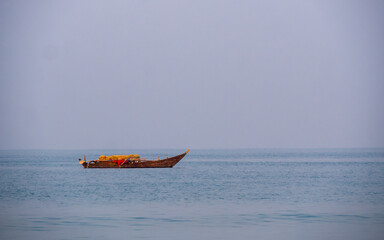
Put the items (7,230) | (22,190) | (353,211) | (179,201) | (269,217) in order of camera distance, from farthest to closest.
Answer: (22,190) < (179,201) < (353,211) < (269,217) < (7,230)

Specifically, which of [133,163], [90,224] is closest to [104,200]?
[90,224]

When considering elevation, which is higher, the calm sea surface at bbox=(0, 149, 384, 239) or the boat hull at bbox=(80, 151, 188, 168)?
the boat hull at bbox=(80, 151, 188, 168)

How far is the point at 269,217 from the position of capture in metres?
30.0

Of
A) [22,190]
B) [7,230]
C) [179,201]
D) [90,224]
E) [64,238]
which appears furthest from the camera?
[22,190]

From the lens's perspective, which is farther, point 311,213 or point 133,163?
point 133,163

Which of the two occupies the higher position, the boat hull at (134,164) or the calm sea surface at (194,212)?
the boat hull at (134,164)

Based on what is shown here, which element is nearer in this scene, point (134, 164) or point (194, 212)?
point (194, 212)

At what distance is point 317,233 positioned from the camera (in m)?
25.2

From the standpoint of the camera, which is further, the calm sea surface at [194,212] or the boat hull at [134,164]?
the boat hull at [134,164]

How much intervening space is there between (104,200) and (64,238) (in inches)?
635

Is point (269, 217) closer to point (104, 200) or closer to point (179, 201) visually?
point (179, 201)

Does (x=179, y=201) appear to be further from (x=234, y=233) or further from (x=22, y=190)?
(x=22, y=190)

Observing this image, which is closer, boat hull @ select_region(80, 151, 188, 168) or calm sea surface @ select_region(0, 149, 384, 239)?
calm sea surface @ select_region(0, 149, 384, 239)

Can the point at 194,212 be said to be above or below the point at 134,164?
below
